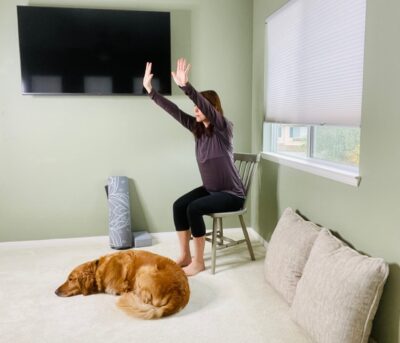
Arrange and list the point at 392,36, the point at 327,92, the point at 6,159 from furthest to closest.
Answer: the point at 6,159, the point at 327,92, the point at 392,36

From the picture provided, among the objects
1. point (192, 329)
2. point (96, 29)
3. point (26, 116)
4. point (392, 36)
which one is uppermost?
point (96, 29)

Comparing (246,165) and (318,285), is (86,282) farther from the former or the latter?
(246,165)

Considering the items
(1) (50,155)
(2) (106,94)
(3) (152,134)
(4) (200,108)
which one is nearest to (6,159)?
(1) (50,155)

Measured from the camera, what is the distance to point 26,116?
11.5ft

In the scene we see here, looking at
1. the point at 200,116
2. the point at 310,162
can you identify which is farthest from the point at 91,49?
the point at 310,162

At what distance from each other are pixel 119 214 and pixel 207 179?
0.90m

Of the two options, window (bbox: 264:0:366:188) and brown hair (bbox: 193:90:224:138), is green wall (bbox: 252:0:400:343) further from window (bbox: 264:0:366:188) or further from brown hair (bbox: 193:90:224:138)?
brown hair (bbox: 193:90:224:138)

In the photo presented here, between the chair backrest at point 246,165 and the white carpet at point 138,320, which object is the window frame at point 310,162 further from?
the white carpet at point 138,320

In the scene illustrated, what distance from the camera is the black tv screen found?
338 cm

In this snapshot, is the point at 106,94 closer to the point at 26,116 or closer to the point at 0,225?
the point at 26,116

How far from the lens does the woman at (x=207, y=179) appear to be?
9.63ft

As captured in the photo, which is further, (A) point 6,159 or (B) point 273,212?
(A) point 6,159

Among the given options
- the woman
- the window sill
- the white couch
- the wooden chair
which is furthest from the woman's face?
the white couch

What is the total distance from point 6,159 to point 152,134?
1272 millimetres
